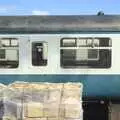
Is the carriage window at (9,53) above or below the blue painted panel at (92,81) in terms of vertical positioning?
above

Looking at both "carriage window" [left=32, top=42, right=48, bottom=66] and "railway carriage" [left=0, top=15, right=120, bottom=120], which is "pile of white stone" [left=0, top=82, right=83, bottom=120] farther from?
"carriage window" [left=32, top=42, right=48, bottom=66]

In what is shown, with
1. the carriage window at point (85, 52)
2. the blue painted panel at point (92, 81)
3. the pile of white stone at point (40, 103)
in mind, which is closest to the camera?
the pile of white stone at point (40, 103)

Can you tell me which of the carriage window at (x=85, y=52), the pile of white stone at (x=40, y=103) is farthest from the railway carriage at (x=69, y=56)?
the pile of white stone at (x=40, y=103)

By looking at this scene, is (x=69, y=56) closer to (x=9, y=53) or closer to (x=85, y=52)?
(x=85, y=52)

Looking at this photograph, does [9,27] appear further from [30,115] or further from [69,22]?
[30,115]

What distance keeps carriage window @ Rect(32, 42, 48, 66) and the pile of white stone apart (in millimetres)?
2856

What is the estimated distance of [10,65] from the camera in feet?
46.5

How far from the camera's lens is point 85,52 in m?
14.1

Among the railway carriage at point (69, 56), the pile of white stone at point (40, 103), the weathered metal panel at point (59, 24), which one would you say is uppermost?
the weathered metal panel at point (59, 24)

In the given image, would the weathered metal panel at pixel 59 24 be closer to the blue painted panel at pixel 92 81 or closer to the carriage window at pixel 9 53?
the carriage window at pixel 9 53

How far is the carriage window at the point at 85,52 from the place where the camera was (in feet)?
46.0

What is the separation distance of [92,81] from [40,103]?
133 inches

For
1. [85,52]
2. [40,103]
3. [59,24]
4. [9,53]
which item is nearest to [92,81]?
[85,52]

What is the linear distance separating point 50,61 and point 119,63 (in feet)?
5.84
